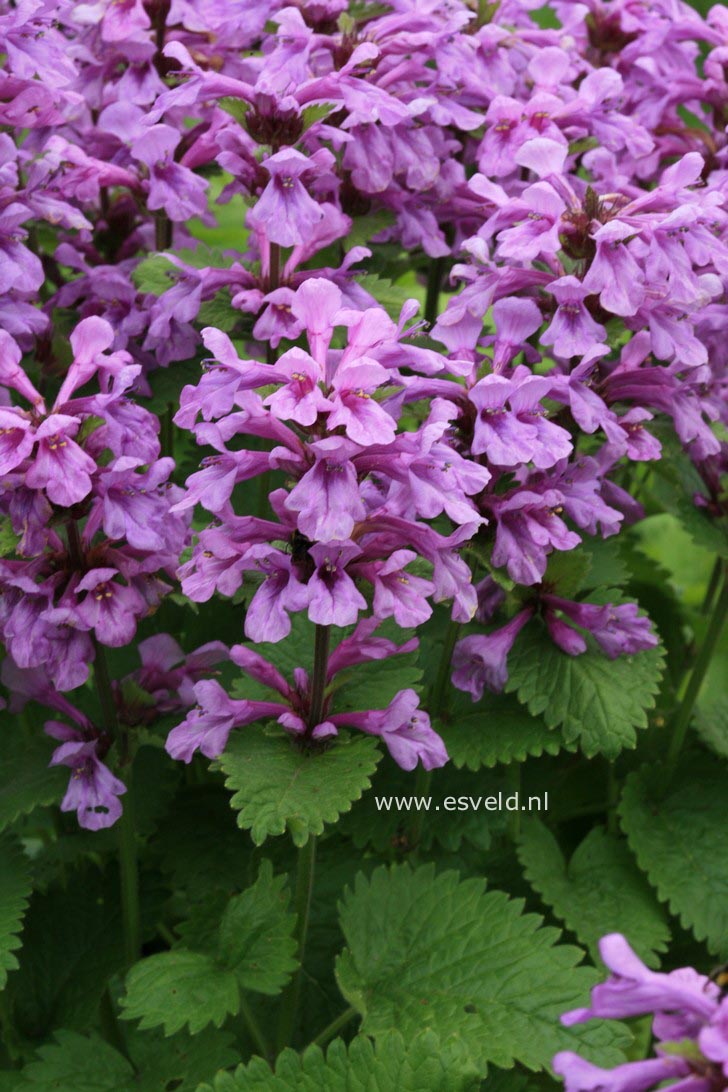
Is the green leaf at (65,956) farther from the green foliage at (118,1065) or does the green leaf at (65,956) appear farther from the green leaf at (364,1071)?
the green leaf at (364,1071)

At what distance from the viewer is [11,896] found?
5.99 feet

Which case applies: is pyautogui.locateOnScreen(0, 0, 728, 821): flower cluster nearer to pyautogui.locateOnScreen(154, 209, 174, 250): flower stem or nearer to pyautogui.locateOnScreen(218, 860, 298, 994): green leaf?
pyautogui.locateOnScreen(154, 209, 174, 250): flower stem

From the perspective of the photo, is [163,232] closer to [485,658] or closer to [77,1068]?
[485,658]

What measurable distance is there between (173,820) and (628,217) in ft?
4.15

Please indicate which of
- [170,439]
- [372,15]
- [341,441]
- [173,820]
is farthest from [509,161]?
[173,820]

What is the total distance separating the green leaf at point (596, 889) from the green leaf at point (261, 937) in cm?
49

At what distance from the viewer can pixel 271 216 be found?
1875mm

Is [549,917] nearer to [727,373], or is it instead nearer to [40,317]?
[727,373]

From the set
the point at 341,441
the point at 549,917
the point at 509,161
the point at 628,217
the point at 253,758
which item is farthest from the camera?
the point at 549,917

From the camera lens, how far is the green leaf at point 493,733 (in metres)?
1.85

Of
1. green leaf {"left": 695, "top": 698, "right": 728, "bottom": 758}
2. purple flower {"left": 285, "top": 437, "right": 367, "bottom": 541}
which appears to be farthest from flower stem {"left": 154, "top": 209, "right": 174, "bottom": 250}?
green leaf {"left": 695, "top": 698, "right": 728, "bottom": 758}

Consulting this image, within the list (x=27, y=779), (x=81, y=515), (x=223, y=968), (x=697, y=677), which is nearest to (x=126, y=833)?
(x=27, y=779)

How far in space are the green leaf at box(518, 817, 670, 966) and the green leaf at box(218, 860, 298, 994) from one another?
1.62ft

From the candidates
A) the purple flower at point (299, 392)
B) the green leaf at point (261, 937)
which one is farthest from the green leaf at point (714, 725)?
the purple flower at point (299, 392)
